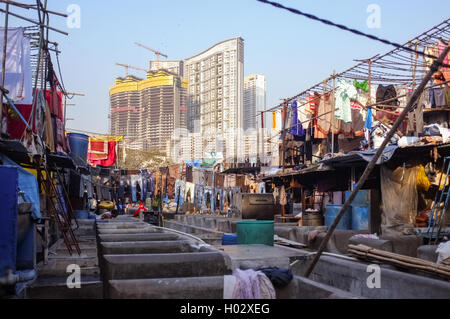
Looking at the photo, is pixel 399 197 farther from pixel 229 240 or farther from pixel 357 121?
pixel 357 121

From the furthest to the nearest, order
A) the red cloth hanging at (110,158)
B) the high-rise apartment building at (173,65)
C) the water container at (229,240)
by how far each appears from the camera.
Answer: the high-rise apartment building at (173,65), the red cloth hanging at (110,158), the water container at (229,240)

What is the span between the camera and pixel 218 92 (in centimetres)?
7575

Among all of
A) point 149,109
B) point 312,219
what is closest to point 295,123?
point 312,219

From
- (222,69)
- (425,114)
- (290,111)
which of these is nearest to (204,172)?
(290,111)

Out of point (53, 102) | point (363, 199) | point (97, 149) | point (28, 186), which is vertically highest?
point (53, 102)

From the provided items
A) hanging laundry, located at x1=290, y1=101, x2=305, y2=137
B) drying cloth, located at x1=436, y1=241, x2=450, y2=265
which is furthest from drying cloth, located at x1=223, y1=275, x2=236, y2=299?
hanging laundry, located at x1=290, y1=101, x2=305, y2=137

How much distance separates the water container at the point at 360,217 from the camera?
12641 mm

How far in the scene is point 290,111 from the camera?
21.5 meters

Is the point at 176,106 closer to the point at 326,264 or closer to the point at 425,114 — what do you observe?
the point at 425,114

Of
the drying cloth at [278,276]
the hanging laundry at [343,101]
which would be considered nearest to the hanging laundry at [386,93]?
the hanging laundry at [343,101]

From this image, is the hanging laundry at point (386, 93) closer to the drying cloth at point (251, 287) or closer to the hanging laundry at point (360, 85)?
the hanging laundry at point (360, 85)

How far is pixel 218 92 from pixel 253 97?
334 inches

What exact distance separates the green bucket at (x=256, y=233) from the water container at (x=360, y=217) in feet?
16.5
